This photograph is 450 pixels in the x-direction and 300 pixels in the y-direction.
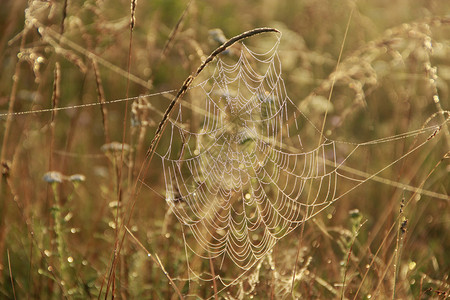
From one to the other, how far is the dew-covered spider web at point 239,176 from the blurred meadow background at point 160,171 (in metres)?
0.09

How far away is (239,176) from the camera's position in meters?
2.85

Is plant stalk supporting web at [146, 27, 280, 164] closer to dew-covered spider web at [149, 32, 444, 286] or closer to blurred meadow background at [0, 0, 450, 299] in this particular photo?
blurred meadow background at [0, 0, 450, 299]

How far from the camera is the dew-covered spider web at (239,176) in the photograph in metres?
2.29

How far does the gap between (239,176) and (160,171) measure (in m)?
0.86

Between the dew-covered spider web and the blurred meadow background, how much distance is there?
0.09m

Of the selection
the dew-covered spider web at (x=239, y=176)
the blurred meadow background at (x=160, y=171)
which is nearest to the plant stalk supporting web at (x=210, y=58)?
the blurred meadow background at (x=160, y=171)

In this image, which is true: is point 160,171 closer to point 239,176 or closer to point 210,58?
point 239,176

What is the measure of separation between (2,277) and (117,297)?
52cm

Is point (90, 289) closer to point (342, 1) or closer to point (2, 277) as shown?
point (2, 277)

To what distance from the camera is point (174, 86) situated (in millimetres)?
4453

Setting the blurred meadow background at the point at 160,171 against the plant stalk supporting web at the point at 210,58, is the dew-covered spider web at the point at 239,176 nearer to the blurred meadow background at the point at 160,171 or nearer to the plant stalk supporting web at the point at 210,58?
the blurred meadow background at the point at 160,171

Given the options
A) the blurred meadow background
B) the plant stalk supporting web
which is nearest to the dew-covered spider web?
the blurred meadow background

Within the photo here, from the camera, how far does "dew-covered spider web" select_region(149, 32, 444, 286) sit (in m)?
2.29

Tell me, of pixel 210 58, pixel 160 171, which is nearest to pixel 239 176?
pixel 160 171
